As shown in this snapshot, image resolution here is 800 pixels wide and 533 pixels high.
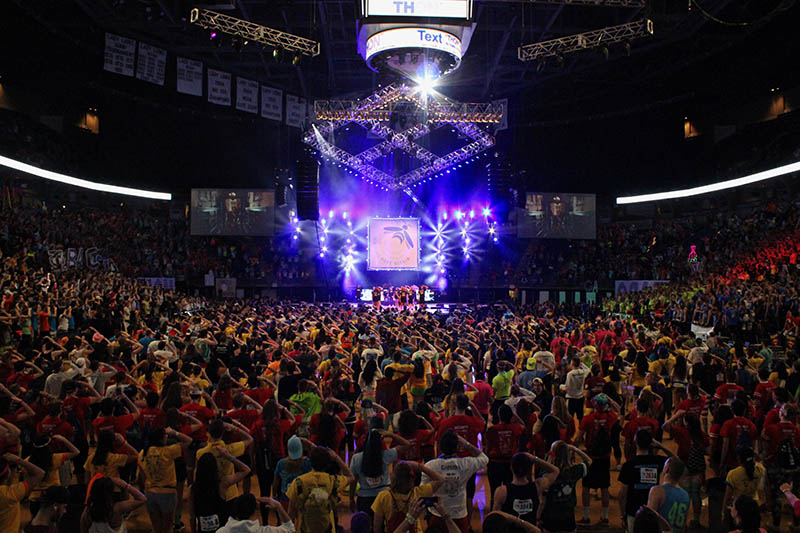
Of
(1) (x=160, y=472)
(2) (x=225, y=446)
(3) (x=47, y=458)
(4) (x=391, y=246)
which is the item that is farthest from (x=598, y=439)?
(4) (x=391, y=246)

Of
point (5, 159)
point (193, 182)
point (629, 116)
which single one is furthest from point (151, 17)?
point (629, 116)

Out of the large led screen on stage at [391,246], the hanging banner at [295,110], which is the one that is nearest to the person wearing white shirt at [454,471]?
the hanging banner at [295,110]

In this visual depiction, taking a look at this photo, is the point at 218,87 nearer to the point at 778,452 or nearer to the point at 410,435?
the point at 410,435

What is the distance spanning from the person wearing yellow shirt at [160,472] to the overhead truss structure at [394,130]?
19.6 m

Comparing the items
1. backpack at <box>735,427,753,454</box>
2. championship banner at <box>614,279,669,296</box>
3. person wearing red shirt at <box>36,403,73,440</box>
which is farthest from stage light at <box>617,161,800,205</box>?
person wearing red shirt at <box>36,403,73,440</box>

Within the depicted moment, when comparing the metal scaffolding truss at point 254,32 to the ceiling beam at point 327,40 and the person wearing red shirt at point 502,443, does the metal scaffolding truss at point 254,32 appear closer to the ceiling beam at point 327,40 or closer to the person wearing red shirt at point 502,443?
the ceiling beam at point 327,40

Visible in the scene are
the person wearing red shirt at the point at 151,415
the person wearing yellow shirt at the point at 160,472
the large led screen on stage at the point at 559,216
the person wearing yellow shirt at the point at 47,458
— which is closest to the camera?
the person wearing yellow shirt at the point at 160,472

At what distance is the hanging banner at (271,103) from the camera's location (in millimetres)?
26438

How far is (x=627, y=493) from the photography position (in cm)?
551

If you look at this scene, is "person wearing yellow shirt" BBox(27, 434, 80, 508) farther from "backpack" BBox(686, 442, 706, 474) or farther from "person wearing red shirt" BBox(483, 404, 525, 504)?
"backpack" BBox(686, 442, 706, 474)

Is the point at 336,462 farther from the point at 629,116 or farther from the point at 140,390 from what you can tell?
the point at 629,116

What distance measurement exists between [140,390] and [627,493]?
18.4 feet

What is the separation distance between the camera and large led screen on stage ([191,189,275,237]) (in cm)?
3381

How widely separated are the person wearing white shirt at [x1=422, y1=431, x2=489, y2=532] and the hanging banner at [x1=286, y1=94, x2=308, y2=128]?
81.1 feet
